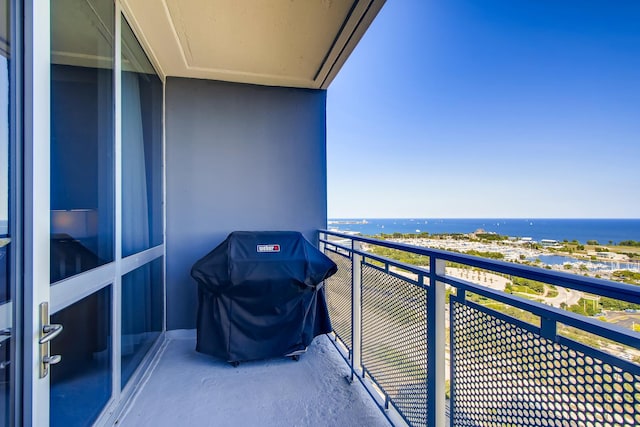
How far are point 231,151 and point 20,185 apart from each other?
7.40ft

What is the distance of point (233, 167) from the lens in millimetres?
3021

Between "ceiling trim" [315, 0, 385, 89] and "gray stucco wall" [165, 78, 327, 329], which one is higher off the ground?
"ceiling trim" [315, 0, 385, 89]

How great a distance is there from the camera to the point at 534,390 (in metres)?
0.82

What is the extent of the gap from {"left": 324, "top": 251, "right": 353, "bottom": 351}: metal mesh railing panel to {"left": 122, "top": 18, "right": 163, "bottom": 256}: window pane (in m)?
1.56

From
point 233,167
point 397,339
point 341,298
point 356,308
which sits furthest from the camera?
point 233,167

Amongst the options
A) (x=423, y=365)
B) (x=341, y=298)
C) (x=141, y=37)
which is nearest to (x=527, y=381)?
(x=423, y=365)

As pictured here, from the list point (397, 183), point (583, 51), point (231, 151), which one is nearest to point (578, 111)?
point (583, 51)

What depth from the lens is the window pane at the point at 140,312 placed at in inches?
74.4

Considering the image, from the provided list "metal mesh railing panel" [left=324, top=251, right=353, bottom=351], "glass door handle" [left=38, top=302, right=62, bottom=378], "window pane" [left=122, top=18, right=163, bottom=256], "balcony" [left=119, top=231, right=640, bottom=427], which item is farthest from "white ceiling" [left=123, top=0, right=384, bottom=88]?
A: "glass door handle" [left=38, top=302, right=62, bottom=378]

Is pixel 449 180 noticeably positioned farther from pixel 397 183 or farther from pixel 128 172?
pixel 128 172

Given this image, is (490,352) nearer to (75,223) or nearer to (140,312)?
(75,223)

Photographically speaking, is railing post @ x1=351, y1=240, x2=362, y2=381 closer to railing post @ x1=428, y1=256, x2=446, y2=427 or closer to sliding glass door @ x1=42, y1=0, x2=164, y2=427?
railing post @ x1=428, y1=256, x2=446, y2=427

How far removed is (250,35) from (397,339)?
244 cm

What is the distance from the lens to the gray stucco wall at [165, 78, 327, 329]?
289cm
